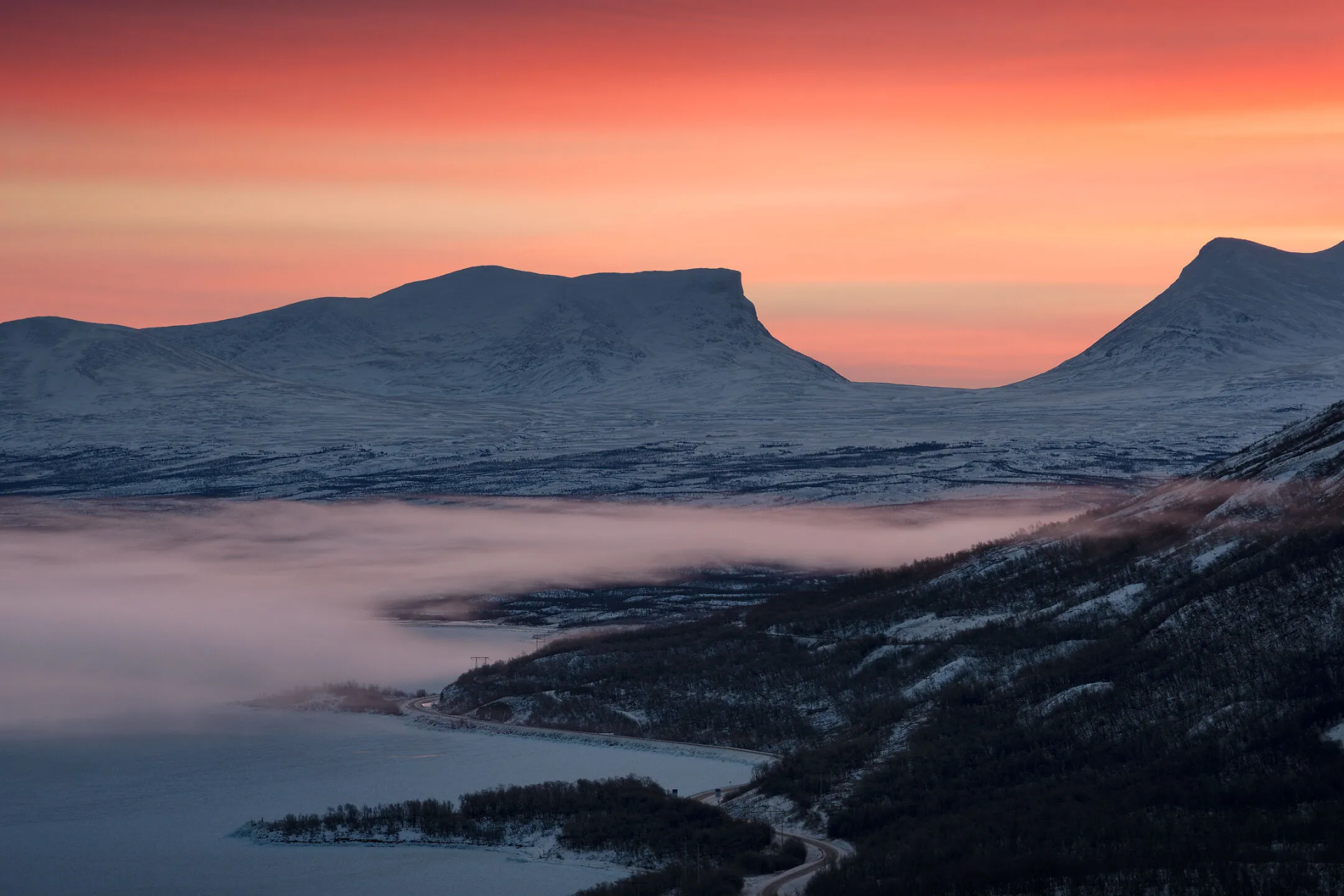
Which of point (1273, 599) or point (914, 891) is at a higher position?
point (1273, 599)

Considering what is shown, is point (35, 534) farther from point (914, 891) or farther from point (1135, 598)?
point (914, 891)

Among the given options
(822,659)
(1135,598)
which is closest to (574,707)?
(822,659)

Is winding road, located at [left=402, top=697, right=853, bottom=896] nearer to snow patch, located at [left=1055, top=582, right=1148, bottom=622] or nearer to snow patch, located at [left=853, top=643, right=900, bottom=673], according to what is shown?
snow patch, located at [left=853, top=643, right=900, bottom=673]

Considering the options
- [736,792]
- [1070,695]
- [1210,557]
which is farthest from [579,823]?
[1210,557]

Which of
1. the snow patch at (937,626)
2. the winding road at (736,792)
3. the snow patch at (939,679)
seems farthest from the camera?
the snow patch at (937,626)

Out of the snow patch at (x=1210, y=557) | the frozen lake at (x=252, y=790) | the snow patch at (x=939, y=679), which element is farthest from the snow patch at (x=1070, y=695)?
the snow patch at (x=1210, y=557)

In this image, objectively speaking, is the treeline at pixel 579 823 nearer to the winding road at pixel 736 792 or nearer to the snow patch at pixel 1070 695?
the winding road at pixel 736 792
